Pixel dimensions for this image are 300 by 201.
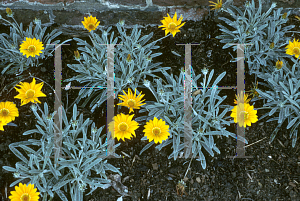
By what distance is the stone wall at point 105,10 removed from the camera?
2.02 m

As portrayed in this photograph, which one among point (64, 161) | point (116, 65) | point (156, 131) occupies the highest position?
point (116, 65)

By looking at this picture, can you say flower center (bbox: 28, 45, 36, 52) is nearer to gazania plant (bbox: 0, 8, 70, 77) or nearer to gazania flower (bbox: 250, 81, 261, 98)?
gazania plant (bbox: 0, 8, 70, 77)

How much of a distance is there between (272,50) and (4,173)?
210 centimetres

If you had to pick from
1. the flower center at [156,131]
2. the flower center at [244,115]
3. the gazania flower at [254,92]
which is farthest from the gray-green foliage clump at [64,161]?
the gazania flower at [254,92]

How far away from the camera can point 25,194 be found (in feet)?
5.08

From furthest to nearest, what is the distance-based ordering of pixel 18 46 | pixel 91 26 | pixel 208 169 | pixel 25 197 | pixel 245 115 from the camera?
pixel 18 46 < pixel 208 169 < pixel 91 26 < pixel 245 115 < pixel 25 197

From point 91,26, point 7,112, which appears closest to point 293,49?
point 91,26

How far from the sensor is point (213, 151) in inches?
75.6

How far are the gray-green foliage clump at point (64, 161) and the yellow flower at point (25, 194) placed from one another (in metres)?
0.09

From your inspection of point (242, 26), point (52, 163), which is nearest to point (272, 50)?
point (242, 26)

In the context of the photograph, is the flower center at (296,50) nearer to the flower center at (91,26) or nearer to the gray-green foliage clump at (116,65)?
the gray-green foliage clump at (116,65)

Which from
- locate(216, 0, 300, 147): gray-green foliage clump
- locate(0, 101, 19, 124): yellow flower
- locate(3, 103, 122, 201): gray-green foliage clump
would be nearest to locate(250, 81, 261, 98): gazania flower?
locate(216, 0, 300, 147): gray-green foliage clump

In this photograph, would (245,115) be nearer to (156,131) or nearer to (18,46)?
(156,131)

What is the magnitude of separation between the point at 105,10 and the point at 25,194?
140 cm
